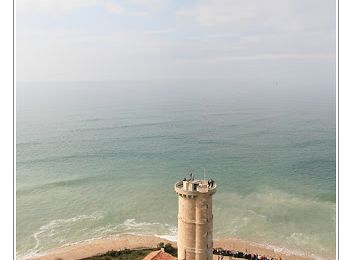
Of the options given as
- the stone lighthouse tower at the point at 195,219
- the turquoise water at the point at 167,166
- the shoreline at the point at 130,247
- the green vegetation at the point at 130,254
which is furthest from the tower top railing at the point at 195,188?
the turquoise water at the point at 167,166

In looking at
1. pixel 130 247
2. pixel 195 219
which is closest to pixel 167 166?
pixel 130 247

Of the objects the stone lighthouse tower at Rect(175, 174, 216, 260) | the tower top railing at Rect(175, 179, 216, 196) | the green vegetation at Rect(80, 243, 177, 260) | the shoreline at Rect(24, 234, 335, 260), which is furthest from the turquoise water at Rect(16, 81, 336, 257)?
the tower top railing at Rect(175, 179, 216, 196)

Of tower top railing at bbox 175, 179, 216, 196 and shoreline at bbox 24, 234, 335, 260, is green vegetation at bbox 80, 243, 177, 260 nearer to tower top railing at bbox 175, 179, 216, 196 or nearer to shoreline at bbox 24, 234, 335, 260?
shoreline at bbox 24, 234, 335, 260

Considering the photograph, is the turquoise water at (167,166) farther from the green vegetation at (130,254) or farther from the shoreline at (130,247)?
the green vegetation at (130,254)

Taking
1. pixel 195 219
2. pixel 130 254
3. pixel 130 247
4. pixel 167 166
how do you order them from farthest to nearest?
pixel 167 166 < pixel 130 247 < pixel 130 254 < pixel 195 219

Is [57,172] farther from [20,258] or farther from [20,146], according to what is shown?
[20,258]

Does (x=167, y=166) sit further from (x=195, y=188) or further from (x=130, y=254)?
(x=195, y=188)
